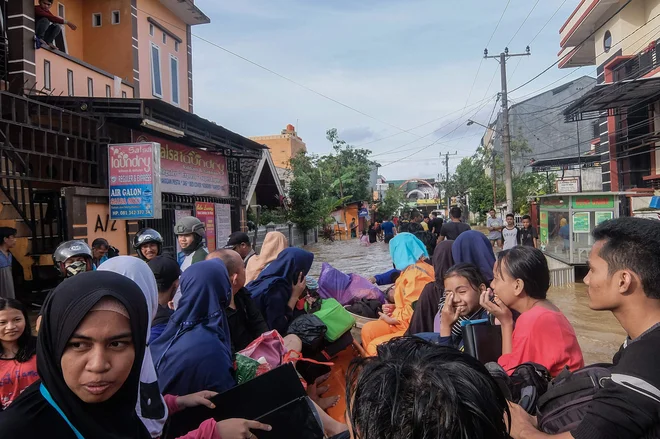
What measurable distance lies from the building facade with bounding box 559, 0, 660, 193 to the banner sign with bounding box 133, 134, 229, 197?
978 cm

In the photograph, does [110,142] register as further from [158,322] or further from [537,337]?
[537,337]

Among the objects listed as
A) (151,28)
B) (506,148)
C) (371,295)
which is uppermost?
(151,28)

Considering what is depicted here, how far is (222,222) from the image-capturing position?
39.6ft

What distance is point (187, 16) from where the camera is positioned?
13102mm

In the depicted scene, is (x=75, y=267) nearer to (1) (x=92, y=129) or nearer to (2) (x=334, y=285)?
(2) (x=334, y=285)

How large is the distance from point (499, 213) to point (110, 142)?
1038 inches

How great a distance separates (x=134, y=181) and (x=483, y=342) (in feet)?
21.9

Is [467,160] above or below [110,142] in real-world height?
above

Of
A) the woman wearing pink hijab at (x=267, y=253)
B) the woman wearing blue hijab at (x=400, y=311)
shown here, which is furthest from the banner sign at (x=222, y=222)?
the woman wearing blue hijab at (x=400, y=311)

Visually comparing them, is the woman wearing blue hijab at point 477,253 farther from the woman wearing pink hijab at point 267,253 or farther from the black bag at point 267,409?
the black bag at point 267,409

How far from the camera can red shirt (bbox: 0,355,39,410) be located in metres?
2.57

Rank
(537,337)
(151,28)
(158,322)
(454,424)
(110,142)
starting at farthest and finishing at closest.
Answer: (151,28) < (110,142) < (158,322) < (537,337) < (454,424)

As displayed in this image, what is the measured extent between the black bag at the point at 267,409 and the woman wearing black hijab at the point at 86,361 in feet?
1.65

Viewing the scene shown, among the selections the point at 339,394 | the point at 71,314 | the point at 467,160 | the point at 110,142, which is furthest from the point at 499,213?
the point at 71,314
